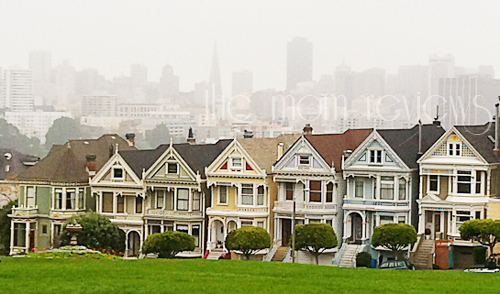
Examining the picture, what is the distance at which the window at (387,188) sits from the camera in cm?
5059

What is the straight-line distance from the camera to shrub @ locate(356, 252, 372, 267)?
160 ft

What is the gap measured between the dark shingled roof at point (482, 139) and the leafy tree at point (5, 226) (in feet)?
81.7

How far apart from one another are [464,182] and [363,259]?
5.66 meters

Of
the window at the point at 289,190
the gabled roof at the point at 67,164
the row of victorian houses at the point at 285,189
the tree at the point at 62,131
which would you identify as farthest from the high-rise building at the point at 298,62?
the window at the point at 289,190

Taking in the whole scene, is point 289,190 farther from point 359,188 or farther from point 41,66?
point 41,66

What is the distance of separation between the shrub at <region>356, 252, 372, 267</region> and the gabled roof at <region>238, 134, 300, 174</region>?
22.0 feet

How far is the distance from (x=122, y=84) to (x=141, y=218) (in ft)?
282

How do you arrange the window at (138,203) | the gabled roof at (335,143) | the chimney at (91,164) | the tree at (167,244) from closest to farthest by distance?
1. the tree at (167,244)
2. the gabled roof at (335,143)
3. the window at (138,203)
4. the chimney at (91,164)

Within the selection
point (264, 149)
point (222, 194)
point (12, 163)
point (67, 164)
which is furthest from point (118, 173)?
point (12, 163)

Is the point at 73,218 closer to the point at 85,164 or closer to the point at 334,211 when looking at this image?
the point at 85,164

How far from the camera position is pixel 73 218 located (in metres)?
55.7

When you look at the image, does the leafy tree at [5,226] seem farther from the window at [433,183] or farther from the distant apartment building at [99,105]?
the distant apartment building at [99,105]

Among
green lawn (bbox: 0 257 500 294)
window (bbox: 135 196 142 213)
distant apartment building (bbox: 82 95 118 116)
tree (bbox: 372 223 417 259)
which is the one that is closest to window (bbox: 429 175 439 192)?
tree (bbox: 372 223 417 259)

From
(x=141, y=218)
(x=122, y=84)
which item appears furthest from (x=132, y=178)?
(x=122, y=84)
